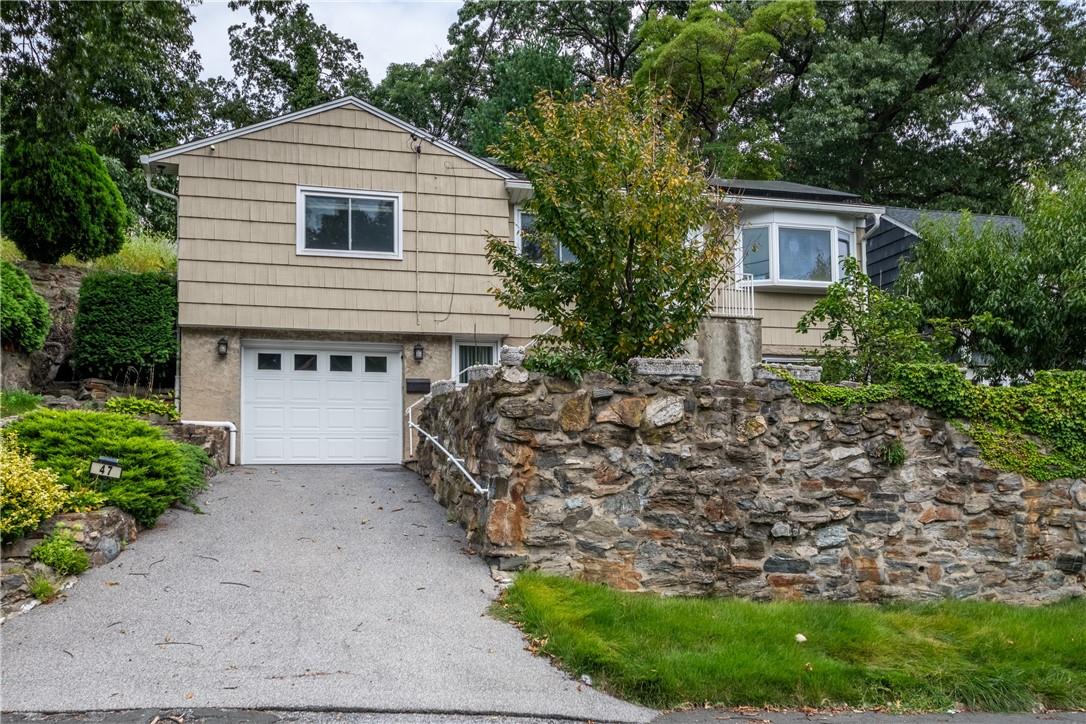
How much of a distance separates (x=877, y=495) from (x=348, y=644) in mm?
5242

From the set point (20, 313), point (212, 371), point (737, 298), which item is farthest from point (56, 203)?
point (737, 298)

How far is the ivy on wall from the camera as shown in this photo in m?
8.41

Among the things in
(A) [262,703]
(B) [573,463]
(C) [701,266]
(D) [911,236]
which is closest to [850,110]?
(D) [911,236]

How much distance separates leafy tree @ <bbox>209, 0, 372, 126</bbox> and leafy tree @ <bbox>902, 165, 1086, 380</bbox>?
19.1 meters

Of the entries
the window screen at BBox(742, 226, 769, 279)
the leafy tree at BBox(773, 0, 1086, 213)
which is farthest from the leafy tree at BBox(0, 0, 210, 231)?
the leafy tree at BBox(773, 0, 1086, 213)

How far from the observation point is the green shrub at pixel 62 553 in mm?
6703

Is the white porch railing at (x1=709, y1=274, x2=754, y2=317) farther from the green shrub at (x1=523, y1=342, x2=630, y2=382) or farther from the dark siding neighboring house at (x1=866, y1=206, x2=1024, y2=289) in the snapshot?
the green shrub at (x1=523, y1=342, x2=630, y2=382)

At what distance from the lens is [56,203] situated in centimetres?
1425

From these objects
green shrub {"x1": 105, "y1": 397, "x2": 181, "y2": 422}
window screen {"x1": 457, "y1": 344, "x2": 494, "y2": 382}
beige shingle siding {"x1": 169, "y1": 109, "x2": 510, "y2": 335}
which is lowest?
green shrub {"x1": 105, "y1": 397, "x2": 181, "y2": 422}

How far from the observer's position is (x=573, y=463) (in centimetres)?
761

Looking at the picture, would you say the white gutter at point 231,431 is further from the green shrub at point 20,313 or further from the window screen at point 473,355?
the window screen at point 473,355

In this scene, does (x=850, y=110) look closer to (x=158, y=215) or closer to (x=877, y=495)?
(x=877, y=495)

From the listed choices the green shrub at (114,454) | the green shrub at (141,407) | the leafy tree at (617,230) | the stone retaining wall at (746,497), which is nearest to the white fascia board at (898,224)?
the stone retaining wall at (746,497)

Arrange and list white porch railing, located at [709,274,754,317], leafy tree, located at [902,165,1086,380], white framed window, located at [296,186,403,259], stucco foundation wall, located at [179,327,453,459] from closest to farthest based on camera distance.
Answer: leafy tree, located at [902,165,1086,380] < stucco foundation wall, located at [179,327,453,459] < white framed window, located at [296,186,403,259] < white porch railing, located at [709,274,754,317]
